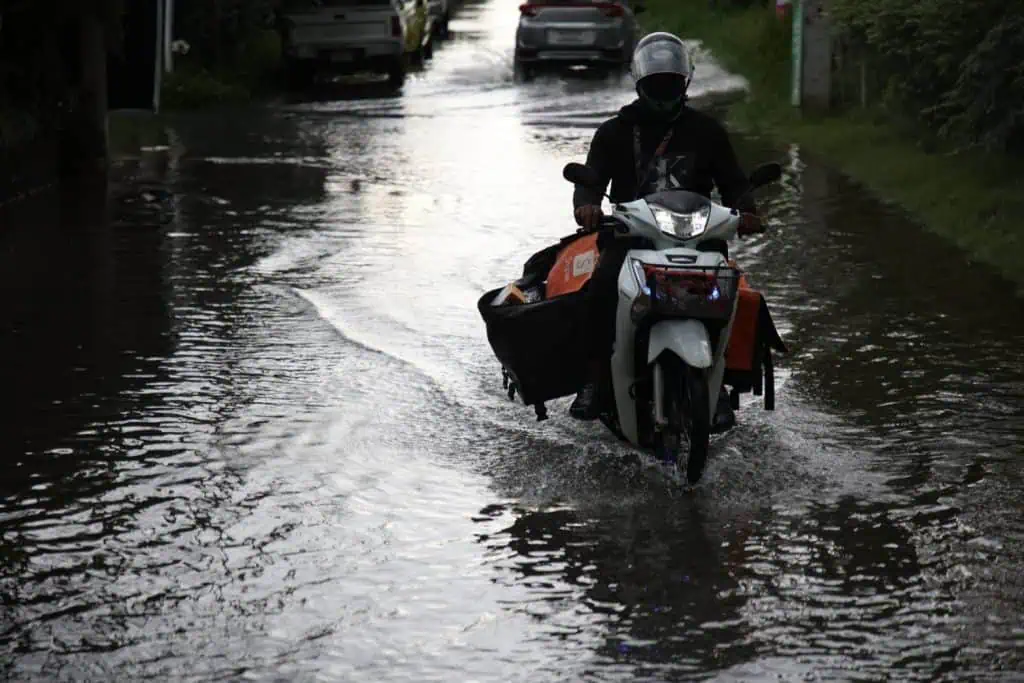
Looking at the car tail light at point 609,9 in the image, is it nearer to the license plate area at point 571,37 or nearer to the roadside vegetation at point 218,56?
the license plate area at point 571,37

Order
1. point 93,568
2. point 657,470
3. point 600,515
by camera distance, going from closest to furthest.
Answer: point 93,568 → point 600,515 → point 657,470

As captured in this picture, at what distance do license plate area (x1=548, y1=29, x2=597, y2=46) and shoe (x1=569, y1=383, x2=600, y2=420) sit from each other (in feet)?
81.4

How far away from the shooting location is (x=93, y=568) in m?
7.16

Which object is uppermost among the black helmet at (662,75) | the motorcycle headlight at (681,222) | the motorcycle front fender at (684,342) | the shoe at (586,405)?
the black helmet at (662,75)

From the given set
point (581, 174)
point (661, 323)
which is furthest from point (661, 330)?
point (581, 174)

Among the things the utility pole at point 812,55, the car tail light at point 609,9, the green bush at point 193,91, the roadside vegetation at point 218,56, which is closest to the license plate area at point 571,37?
the car tail light at point 609,9

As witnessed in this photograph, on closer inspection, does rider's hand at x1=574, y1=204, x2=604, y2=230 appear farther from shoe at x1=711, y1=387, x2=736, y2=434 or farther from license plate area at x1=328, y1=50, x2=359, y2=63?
license plate area at x1=328, y1=50, x2=359, y2=63

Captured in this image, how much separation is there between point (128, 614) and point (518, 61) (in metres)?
27.3

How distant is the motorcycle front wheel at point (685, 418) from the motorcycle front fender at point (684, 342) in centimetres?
9

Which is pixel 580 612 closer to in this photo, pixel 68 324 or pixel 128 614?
pixel 128 614

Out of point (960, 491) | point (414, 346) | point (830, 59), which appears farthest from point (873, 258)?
point (830, 59)

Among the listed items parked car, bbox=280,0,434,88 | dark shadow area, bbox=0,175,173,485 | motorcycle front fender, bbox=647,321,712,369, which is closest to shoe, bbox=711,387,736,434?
motorcycle front fender, bbox=647,321,712,369

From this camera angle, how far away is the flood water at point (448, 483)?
20.8 feet

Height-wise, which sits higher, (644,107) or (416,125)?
(644,107)
